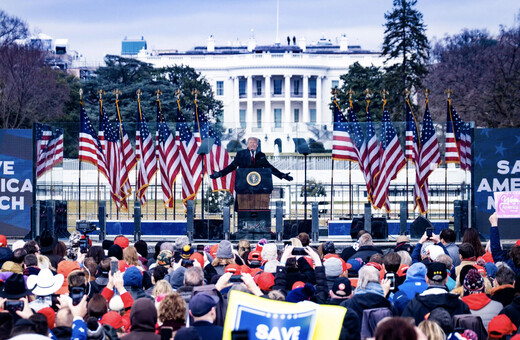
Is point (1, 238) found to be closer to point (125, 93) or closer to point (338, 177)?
point (338, 177)

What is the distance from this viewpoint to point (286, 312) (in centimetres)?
662

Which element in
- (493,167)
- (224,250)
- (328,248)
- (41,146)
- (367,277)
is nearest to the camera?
(367,277)

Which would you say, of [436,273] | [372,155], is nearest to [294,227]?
[372,155]

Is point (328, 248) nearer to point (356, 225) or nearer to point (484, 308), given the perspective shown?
point (484, 308)

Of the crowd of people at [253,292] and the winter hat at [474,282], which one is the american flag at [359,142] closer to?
Answer: the crowd of people at [253,292]

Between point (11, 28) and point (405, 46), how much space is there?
27.7 meters

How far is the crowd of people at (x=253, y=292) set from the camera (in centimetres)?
792

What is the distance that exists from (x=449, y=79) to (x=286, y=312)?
63381 mm

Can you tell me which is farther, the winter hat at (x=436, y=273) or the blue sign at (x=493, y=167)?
the blue sign at (x=493, y=167)

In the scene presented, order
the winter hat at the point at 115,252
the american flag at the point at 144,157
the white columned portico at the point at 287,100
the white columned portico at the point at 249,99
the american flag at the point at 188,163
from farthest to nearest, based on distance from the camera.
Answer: the white columned portico at the point at 249,99 < the white columned portico at the point at 287,100 < the american flag at the point at 144,157 < the american flag at the point at 188,163 < the winter hat at the point at 115,252

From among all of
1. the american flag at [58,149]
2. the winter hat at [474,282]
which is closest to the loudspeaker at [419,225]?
the american flag at [58,149]

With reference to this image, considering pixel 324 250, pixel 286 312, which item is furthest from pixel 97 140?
pixel 286 312

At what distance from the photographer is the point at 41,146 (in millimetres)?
23062

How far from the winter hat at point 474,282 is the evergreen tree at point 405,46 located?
185 feet
